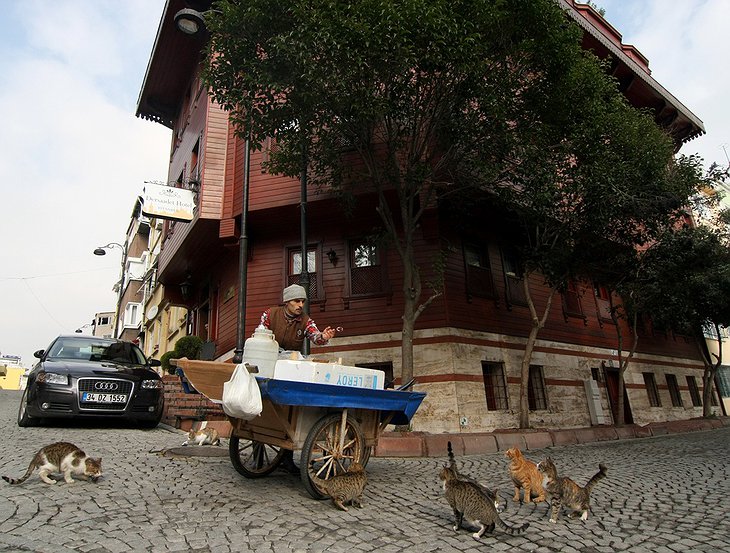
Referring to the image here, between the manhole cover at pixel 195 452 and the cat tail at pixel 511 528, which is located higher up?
the manhole cover at pixel 195 452

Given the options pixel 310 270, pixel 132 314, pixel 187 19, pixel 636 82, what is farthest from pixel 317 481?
pixel 132 314

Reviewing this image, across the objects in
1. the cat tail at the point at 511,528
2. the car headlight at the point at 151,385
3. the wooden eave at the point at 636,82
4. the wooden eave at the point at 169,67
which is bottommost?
the cat tail at the point at 511,528

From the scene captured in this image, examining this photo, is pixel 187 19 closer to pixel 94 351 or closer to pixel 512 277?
pixel 94 351

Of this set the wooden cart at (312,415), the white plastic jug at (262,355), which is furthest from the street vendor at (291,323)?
the wooden cart at (312,415)

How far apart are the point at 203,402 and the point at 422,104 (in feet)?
29.2

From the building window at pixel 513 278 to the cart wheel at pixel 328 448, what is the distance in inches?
402

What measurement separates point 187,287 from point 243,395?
1547 centimetres

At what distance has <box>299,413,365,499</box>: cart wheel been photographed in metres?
4.51

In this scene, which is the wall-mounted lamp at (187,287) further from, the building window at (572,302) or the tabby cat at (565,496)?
the tabby cat at (565,496)

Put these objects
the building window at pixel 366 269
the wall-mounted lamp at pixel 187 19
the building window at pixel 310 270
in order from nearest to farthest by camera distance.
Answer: the wall-mounted lamp at pixel 187 19, the building window at pixel 366 269, the building window at pixel 310 270

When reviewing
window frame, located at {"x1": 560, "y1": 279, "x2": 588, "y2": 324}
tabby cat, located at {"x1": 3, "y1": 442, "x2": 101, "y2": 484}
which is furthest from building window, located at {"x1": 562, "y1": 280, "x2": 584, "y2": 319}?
tabby cat, located at {"x1": 3, "y1": 442, "x2": 101, "y2": 484}

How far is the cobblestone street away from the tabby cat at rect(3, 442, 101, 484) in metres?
0.12

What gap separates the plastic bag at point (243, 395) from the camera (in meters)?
3.98

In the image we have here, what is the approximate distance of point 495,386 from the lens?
508 inches
